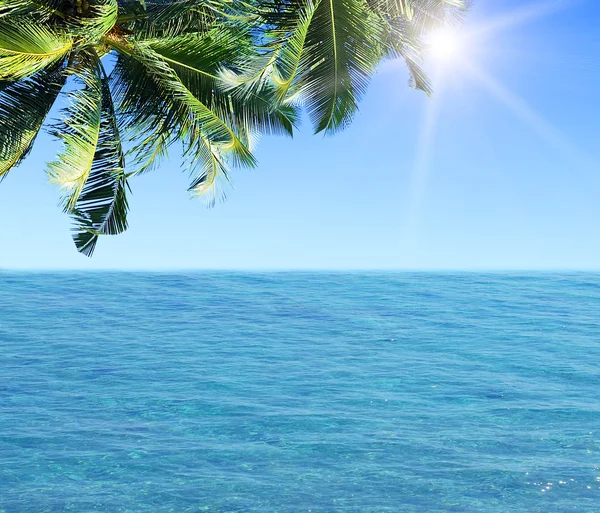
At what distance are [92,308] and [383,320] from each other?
471 inches

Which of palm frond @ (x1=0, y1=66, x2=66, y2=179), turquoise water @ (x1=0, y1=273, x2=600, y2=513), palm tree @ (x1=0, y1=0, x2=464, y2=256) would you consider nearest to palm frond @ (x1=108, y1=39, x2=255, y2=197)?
palm tree @ (x1=0, y1=0, x2=464, y2=256)

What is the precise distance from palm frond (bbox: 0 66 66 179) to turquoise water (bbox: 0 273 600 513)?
498 cm

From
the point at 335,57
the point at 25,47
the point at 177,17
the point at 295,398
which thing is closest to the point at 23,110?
the point at 25,47

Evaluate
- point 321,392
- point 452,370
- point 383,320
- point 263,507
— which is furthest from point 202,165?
point 383,320

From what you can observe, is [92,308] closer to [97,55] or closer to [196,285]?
[196,285]

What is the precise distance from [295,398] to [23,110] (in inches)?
380

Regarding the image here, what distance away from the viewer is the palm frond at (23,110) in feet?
29.3

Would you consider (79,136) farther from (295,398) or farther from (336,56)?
Result: (295,398)

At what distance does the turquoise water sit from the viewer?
10016mm

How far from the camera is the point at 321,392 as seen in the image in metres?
16.8

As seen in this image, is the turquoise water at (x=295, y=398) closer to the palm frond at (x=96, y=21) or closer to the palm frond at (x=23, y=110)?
the palm frond at (x=23, y=110)

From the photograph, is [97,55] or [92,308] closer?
[97,55]

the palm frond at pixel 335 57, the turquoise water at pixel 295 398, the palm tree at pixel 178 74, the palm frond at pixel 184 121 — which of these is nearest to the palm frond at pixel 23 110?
the palm tree at pixel 178 74

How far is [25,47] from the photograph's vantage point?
24.0 ft
